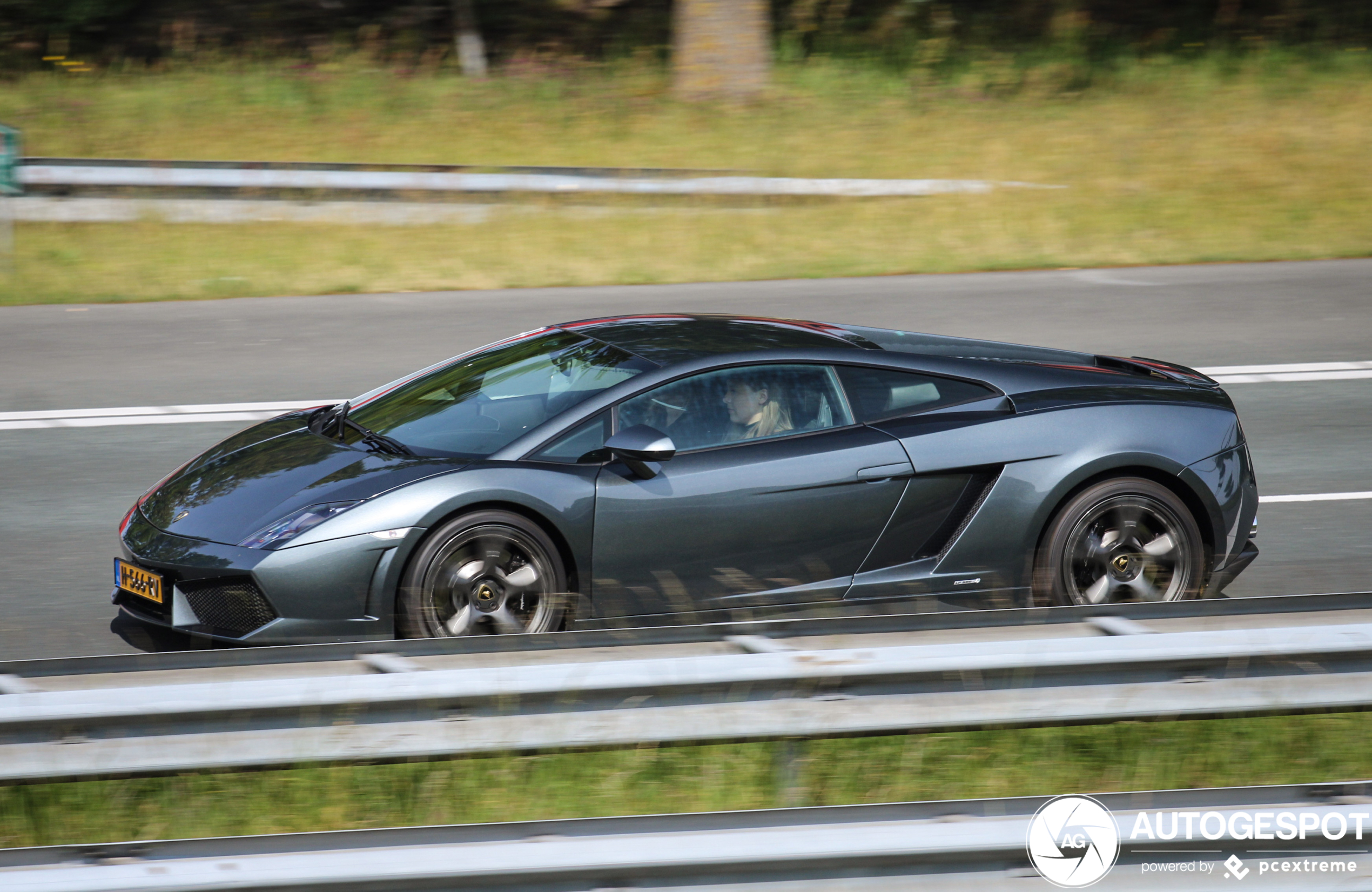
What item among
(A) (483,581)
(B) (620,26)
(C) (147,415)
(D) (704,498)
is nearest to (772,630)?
(D) (704,498)

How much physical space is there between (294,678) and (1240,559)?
3.93 m

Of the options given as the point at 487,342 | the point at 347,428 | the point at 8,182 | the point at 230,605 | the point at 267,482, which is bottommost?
the point at 230,605

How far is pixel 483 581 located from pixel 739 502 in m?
0.99

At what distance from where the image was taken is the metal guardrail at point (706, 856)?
115 inches

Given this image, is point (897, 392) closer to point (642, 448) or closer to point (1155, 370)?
point (642, 448)

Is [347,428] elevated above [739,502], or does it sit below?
above

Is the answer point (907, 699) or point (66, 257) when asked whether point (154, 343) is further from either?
point (907, 699)

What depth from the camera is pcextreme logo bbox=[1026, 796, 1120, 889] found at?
306 cm

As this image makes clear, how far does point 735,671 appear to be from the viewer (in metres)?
3.44

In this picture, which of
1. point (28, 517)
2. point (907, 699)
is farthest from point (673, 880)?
point (28, 517)

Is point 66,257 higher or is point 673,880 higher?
point 66,257

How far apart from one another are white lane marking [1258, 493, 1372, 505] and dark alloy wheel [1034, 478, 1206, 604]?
6.37ft

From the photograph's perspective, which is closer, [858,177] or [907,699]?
[907,699]

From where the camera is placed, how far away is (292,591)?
4.84m
